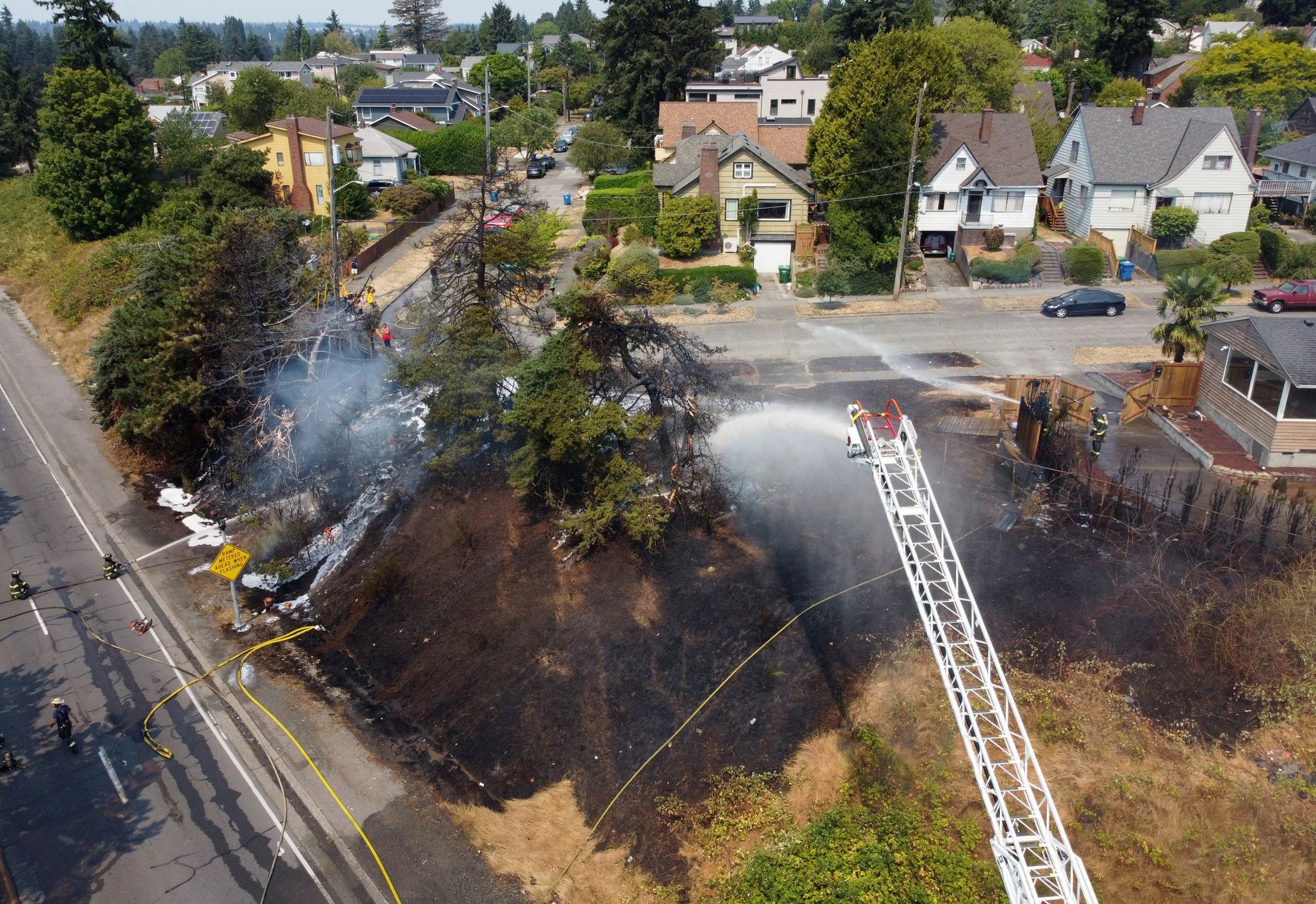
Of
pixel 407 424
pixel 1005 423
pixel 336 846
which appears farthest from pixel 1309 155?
pixel 336 846

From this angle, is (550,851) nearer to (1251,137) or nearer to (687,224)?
(687,224)

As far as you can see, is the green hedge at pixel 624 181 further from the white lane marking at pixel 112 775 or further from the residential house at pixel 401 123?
the white lane marking at pixel 112 775

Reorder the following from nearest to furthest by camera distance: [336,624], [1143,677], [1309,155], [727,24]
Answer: [1143,677]
[336,624]
[1309,155]
[727,24]

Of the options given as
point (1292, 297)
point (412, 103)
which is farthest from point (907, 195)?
point (412, 103)

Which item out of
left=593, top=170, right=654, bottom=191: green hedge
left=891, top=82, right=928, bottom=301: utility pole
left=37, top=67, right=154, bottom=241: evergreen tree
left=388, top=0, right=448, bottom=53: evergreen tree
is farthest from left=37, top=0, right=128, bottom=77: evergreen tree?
left=388, top=0, right=448, bottom=53: evergreen tree

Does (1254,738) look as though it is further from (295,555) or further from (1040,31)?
(1040,31)

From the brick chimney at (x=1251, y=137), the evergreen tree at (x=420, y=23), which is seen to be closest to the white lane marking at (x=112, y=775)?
the brick chimney at (x=1251, y=137)

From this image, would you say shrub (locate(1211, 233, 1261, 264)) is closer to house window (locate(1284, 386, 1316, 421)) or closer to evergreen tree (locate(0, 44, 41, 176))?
house window (locate(1284, 386, 1316, 421))
